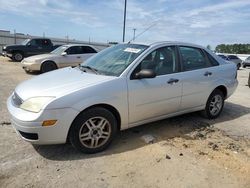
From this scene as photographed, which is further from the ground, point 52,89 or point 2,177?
point 52,89

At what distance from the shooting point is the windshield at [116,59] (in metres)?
4.87

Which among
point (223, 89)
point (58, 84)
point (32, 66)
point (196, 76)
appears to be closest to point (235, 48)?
point (32, 66)

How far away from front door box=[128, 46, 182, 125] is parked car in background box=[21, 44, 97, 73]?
8.93m

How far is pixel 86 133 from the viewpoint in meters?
Result: 4.34

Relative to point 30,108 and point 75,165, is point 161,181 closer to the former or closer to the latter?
point 75,165

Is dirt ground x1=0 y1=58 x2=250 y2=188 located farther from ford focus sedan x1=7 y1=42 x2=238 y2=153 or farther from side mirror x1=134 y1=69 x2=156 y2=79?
side mirror x1=134 y1=69 x2=156 y2=79

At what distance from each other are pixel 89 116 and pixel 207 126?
2672 millimetres

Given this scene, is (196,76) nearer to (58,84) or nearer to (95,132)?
(95,132)

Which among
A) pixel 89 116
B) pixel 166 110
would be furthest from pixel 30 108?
pixel 166 110

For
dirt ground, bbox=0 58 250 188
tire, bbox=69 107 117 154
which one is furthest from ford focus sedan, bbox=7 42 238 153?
dirt ground, bbox=0 58 250 188

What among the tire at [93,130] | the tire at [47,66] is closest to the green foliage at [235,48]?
the tire at [47,66]

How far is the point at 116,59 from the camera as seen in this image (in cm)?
517

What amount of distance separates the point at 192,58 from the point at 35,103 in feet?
10.5

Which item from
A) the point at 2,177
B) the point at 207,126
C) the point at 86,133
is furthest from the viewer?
the point at 207,126
